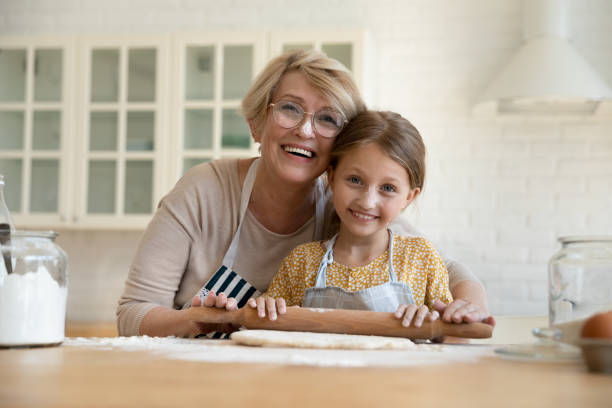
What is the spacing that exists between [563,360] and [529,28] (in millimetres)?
2745

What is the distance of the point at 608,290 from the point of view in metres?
1.17

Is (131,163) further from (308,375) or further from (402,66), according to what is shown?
(308,375)

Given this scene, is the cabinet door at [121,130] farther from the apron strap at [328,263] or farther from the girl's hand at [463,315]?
the girl's hand at [463,315]

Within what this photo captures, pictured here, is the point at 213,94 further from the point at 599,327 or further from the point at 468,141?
the point at 599,327

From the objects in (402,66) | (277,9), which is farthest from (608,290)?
(277,9)

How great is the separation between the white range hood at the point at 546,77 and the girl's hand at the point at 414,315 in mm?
2076

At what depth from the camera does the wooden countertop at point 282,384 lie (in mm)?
551

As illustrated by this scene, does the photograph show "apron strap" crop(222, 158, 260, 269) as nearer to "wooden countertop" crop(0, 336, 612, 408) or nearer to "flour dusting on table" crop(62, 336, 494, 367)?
"flour dusting on table" crop(62, 336, 494, 367)

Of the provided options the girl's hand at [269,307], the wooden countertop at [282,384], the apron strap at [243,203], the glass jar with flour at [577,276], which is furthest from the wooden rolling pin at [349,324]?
the apron strap at [243,203]

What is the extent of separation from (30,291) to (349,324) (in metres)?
0.52

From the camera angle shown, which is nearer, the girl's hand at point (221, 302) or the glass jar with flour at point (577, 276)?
the glass jar with flour at point (577, 276)

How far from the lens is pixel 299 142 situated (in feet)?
5.44

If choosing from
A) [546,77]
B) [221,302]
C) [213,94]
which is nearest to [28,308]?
[221,302]

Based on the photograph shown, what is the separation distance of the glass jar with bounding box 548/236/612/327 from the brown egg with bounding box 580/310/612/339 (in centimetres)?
28
